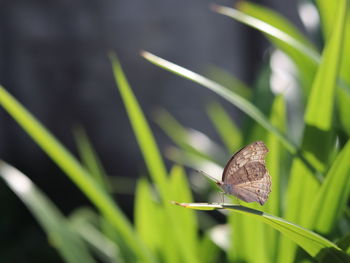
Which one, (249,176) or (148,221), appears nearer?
(249,176)

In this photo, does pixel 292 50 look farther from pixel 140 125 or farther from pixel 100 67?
pixel 100 67

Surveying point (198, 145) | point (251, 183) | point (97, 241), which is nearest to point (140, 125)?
point (251, 183)

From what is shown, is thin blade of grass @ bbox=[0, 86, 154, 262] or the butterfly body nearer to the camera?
the butterfly body

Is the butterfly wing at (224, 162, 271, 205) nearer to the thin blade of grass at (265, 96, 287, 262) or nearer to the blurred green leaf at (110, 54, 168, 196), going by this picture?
the thin blade of grass at (265, 96, 287, 262)

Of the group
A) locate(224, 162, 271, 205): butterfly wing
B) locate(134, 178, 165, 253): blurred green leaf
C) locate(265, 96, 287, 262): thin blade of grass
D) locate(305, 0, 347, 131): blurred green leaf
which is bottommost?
locate(134, 178, 165, 253): blurred green leaf

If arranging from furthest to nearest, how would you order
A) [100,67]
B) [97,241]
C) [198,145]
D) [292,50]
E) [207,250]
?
[100,67] → [198,145] → [97,241] → [207,250] → [292,50]

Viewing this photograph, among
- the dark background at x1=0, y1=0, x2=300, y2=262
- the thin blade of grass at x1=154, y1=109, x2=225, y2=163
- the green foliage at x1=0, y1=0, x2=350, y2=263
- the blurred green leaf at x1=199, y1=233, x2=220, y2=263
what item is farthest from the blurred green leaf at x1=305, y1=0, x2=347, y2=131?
the dark background at x1=0, y1=0, x2=300, y2=262

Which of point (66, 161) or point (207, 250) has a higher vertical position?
point (66, 161)
